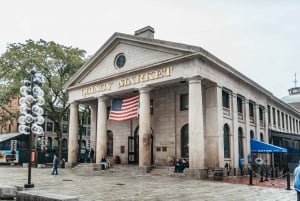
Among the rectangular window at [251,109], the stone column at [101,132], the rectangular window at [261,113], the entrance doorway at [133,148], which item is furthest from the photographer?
the rectangular window at [261,113]

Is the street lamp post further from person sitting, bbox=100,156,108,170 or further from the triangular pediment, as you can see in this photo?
person sitting, bbox=100,156,108,170

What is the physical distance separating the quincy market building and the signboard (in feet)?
43.9

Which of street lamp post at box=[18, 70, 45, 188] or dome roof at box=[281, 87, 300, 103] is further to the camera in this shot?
dome roof at box=[281, 87, 300, 103]

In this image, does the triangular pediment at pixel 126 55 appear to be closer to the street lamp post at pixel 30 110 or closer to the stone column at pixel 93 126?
the stone column at pixel 93 126

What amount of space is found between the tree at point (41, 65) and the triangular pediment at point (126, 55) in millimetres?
4088

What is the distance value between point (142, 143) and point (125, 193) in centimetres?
1136

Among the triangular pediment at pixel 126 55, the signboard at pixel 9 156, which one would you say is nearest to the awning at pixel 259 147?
the triangular pediment at pixel 126 55

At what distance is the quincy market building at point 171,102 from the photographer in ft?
75.0

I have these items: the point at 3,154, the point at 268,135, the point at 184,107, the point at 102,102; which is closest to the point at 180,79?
the point at 184,107

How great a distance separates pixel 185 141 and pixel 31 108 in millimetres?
14629

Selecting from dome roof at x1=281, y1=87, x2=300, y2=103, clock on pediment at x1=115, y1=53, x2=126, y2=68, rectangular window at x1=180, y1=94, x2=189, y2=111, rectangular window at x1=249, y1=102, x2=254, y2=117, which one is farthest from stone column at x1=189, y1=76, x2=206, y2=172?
dome roof at x1=281, y1=87, x2=300, y2=103

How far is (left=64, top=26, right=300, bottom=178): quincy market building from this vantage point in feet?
75.0

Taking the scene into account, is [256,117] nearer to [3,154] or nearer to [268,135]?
[268,135]

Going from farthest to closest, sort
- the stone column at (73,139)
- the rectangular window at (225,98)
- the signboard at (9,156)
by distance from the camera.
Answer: the signboard at (9,156) → the stone column at (73,139) → the rectangular window at (225,98)
